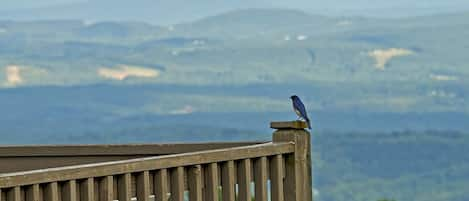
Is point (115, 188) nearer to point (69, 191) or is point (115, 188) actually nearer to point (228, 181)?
point (69, 191)

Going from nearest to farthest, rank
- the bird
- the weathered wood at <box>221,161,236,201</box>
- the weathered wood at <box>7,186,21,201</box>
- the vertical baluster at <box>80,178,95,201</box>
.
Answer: the weathered wood at <box>7,186,21,201</box>, the vertical baluster at <box>80,178,95,201</box>, the weathered wood at <box>221,161,236,201</box>, the bird

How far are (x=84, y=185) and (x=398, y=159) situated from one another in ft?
613

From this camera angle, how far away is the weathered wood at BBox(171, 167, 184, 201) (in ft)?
21.9

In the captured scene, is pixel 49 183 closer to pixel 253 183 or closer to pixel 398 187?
pixel 253 183

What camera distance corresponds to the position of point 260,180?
7164 millimetres

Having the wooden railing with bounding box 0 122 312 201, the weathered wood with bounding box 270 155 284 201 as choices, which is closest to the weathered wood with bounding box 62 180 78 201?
the wooden railing with bounding box 0 122 312 201

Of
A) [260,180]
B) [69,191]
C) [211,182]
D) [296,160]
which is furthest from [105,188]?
[296,160]

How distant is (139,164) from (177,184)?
0.88 feet

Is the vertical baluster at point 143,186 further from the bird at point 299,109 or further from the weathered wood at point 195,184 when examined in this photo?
the bird at point 299,109

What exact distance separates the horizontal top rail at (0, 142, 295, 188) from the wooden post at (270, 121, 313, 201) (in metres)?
0.04

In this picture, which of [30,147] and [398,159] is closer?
[30,147]

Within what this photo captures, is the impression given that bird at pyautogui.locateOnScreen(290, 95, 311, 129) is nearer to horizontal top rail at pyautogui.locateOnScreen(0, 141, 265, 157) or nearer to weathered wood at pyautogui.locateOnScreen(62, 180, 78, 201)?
horizontal top rail at pyautogui.locateOnScreen(0, 141, 265, 157)

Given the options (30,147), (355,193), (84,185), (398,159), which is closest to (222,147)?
(30,147)

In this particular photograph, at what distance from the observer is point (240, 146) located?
7.53m
